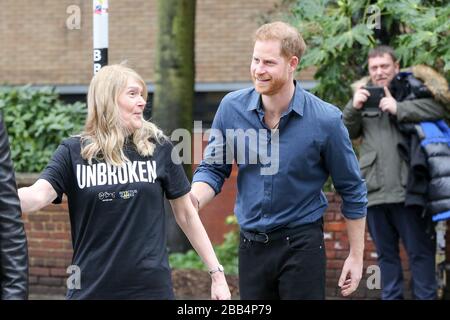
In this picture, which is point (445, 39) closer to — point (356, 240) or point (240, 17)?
point (356, 240)

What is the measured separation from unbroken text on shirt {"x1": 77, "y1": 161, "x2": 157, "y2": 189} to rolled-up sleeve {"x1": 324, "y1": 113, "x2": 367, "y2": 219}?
1.03 meters

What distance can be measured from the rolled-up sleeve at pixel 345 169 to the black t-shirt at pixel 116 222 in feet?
3.18

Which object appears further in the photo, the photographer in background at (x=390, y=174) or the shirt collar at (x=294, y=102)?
the photographer in background at (x=390, y=174)

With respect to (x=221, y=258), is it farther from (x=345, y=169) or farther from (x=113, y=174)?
(x=113, y=174)

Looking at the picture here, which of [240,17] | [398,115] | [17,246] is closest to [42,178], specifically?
[17,246]

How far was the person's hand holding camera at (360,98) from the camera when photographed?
7762 mm

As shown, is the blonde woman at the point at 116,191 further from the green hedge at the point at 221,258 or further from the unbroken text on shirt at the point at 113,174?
the green hedge at the point at 221,258

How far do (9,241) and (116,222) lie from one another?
1159 millimetres

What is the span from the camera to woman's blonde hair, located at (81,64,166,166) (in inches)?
187

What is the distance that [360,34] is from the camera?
8.14m

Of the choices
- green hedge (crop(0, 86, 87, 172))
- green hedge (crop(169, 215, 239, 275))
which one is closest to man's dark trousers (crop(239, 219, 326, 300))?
green hedge (crop(169, 215, 239, 275))

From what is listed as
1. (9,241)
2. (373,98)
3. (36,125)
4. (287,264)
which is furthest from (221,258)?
(9,241)

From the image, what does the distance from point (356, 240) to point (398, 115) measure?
261cm

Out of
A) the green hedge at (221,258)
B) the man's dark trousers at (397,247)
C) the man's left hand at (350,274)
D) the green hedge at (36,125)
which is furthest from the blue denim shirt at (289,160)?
the green hedge at (36,125)
